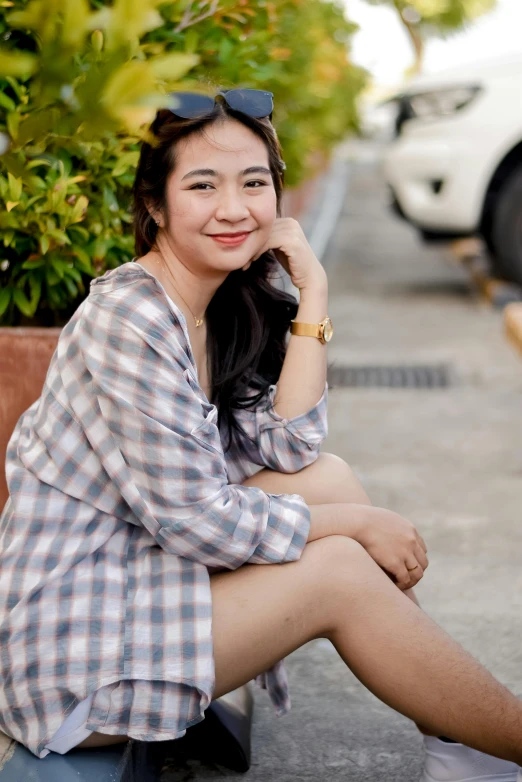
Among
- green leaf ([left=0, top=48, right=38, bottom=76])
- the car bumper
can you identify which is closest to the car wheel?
the car bumper

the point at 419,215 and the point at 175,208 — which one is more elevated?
the point at 175,208

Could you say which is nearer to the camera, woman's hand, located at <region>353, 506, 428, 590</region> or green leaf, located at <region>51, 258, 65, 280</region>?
woman's hand, located at <region>353, 506, 428, 590</region>

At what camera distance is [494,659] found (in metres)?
2.84

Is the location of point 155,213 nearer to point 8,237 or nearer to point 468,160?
point 8,237

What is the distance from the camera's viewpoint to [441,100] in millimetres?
7309

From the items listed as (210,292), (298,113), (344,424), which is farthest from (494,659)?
(298,113)

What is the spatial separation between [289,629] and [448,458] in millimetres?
2709

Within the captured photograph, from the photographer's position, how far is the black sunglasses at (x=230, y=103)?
202 cm

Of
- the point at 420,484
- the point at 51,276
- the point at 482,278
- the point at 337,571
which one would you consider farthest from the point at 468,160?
the point at 337,571

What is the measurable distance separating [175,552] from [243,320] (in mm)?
700

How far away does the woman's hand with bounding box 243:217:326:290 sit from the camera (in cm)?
246

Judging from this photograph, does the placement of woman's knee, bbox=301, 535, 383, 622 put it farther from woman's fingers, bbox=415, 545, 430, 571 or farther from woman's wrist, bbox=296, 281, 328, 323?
woman's wrist, bbox=296, 281, 328, 323

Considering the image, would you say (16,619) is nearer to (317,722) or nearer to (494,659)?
(317,722)

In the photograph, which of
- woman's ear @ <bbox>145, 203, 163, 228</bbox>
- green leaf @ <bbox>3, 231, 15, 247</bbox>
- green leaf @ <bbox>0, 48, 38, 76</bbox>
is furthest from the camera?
green leaf @ <bbox>3, 231, 15, 247</bbox>
